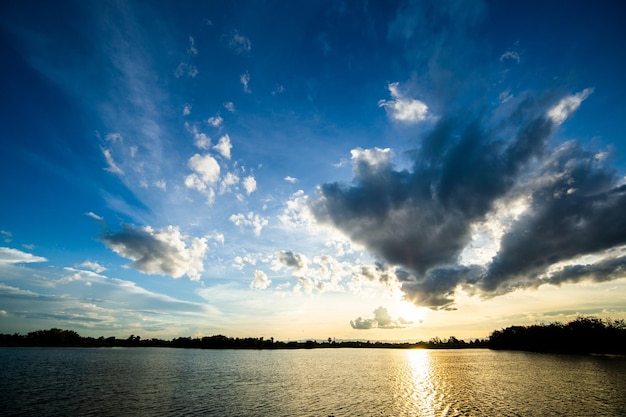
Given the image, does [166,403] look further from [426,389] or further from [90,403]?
[426,389]

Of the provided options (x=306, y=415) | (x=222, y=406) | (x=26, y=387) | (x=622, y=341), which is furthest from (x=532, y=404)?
(x=622, y=341)

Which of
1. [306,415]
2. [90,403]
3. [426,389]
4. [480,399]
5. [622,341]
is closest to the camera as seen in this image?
[306,415]

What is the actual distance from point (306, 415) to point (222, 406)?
16803 mm

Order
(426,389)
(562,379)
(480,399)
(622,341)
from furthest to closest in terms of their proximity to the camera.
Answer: (622,341), (562,379), (426,389), (480,399)

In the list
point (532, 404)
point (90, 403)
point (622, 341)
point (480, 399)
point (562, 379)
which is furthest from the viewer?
point (622, 341)

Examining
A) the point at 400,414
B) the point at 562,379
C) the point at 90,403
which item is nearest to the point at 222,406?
the point at 90,403

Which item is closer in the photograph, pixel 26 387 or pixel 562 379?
pixel 26 387

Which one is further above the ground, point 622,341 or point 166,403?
point 622,341

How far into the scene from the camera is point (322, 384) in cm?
8444

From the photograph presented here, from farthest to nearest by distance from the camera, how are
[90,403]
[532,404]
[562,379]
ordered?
[562,379]
[532,404]
[90,403]

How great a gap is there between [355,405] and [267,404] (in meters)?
16.9

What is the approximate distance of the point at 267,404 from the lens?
57.2m

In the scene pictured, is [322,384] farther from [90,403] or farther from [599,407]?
[599,407]

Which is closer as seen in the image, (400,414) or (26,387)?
(400,414)
